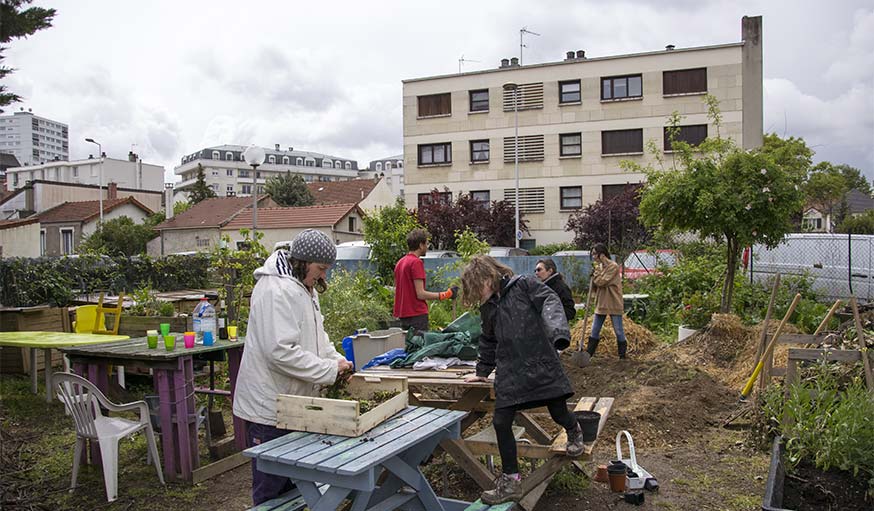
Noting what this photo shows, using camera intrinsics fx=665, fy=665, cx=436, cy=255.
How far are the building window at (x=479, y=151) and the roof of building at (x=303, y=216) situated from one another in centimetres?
691

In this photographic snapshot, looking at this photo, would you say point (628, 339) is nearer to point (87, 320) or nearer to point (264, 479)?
point (87, 320)

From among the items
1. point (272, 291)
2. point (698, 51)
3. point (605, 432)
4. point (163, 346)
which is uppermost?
point (698, 51)

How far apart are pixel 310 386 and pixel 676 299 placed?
10214mm

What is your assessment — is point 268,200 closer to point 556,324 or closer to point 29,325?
point 29,325

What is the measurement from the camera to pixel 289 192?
1863 inches

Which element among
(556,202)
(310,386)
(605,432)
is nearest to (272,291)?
(310,386)

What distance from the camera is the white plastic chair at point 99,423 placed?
188 inches

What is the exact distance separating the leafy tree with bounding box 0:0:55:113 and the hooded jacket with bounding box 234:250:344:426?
14.8 feet

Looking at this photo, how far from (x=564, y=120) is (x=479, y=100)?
432 cm

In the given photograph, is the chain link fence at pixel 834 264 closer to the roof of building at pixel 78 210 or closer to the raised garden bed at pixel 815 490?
the raised garden bed at pixel 815 490

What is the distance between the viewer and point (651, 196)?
10328 millimetres

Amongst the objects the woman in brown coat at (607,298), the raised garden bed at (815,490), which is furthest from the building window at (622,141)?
the raised garden bed at (815,490)

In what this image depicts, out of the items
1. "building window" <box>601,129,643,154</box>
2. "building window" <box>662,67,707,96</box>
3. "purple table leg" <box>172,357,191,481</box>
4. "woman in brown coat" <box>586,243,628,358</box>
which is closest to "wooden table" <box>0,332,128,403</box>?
"purple table leg" <box>172,357,191,481</box>

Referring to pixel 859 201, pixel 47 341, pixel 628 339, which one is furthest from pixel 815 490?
pixel 859 201
